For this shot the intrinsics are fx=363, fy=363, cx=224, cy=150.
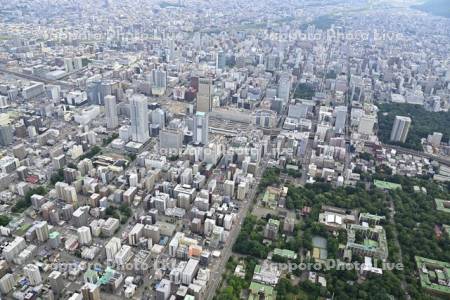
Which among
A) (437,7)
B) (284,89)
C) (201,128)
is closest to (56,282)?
(201,128)

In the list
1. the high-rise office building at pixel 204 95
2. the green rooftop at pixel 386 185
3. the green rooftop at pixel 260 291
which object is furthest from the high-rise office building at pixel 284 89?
the green rooftop at pixel 260 291

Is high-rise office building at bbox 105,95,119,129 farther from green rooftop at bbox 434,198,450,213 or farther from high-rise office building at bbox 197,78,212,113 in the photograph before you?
green rooftop at bbox 434,198,450,213

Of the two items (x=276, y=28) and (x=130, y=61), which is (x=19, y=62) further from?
(x=276, y=28)

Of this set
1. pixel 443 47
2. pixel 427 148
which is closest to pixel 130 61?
pixel 427 148

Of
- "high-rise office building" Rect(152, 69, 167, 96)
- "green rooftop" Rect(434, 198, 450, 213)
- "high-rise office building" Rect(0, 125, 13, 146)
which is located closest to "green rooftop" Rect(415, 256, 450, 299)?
"green rooftop" Rect(434, 198, 450, 213)

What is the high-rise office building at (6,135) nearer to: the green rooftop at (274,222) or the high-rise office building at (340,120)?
the green rooftop at (274,222)

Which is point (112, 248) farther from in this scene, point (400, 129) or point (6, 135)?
point (400, 129)
